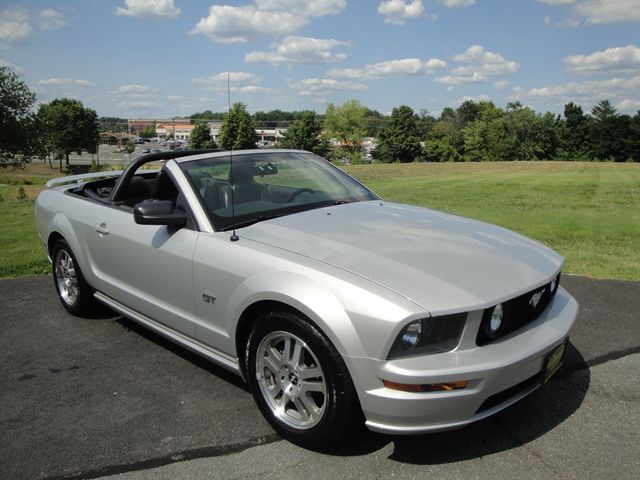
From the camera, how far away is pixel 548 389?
339 cm

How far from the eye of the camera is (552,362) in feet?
9.25

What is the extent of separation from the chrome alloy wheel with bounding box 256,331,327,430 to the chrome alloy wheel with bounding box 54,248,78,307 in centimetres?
263

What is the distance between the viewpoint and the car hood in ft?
8.32

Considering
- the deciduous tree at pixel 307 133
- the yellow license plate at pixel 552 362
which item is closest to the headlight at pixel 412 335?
the yellow license plate at pixel 552 362

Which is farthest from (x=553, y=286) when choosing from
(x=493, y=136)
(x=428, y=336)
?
(x=493, y=136)

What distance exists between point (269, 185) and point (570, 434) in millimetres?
2518

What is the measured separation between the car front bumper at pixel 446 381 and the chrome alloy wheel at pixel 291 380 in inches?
11.7

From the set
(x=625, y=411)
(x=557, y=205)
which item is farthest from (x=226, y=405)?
(x=557, y=205)

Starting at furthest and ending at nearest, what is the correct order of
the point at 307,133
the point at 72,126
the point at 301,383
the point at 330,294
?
the point at 72,126
the point at 307,133
the point at 301,383
the point at 330,294

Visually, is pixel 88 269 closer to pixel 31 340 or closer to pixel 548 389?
pixel 31 340

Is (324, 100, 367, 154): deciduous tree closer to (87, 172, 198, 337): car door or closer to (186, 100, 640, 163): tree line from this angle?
(186, 100, 640, 163): tree line

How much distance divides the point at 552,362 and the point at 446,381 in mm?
825

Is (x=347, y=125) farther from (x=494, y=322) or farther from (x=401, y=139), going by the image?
(x=494, y=322)

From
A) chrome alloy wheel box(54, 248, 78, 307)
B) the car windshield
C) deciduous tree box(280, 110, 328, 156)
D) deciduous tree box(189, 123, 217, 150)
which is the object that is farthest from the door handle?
deciduous tree box(280, 110, 328, 156)
